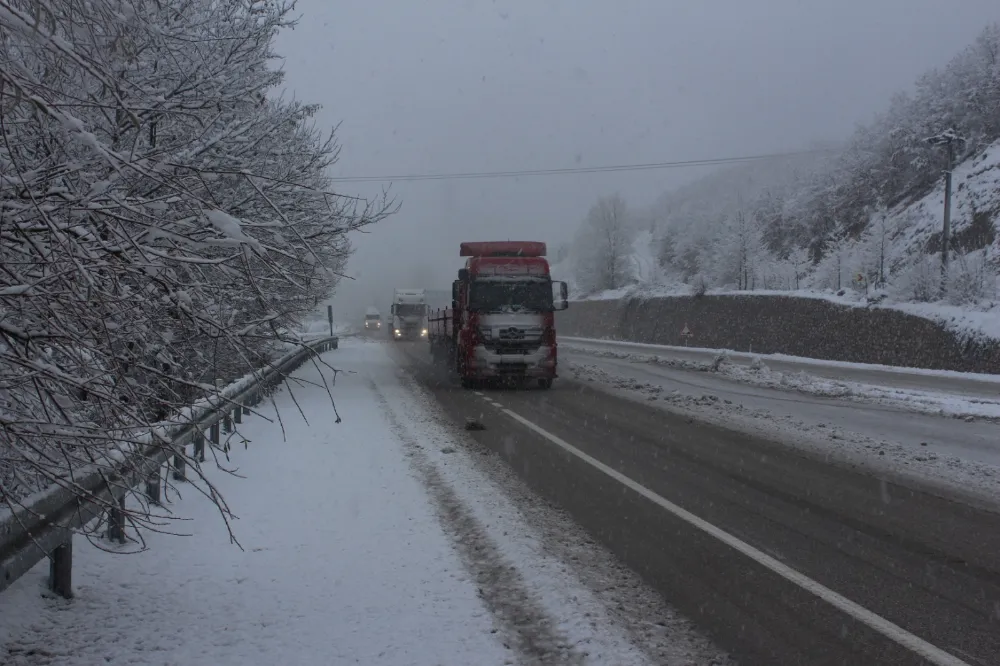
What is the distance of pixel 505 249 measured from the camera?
21.1m

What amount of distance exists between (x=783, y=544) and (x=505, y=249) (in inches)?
624

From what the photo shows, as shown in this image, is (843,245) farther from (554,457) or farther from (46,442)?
(46,442)

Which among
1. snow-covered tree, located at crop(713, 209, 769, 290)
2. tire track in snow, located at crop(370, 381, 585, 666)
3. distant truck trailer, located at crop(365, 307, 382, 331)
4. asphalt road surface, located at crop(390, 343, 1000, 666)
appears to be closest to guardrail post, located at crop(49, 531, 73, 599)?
tire track in snow, located at crop(370, 381, 585, 666)

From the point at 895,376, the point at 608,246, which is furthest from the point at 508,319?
the point at 608,246

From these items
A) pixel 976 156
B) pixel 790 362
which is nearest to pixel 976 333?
pixel 790 362

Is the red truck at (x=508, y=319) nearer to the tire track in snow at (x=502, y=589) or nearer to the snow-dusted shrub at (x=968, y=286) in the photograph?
the tire track in snow at (x=502, y=589)

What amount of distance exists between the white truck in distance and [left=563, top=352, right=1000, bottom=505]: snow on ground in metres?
31.5

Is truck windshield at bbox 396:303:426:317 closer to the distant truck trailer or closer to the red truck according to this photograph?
the distant truck trailer

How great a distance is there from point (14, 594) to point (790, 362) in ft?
90.0

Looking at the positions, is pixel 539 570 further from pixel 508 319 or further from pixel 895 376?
pixel 895 376

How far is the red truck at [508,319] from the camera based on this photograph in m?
18.1

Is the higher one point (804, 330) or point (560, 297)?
point (560, 297)

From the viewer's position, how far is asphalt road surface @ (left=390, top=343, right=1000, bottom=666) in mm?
4234

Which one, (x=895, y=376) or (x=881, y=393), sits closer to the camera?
(x=881, y=393)
